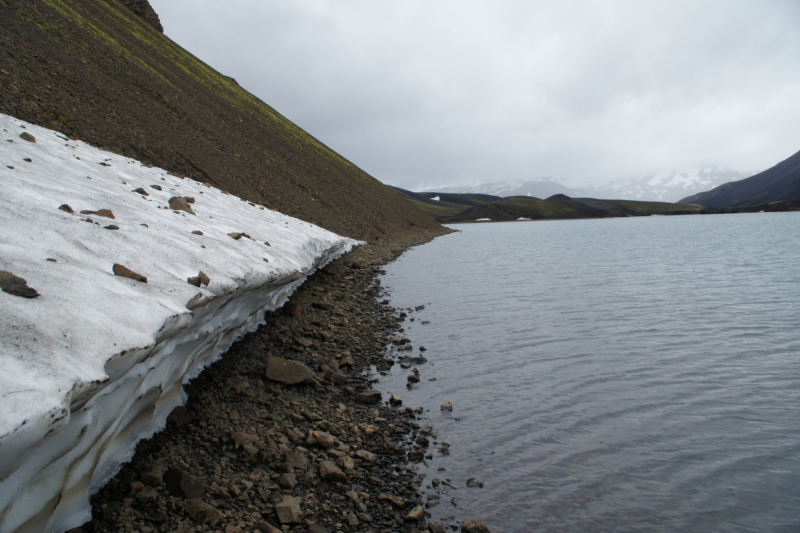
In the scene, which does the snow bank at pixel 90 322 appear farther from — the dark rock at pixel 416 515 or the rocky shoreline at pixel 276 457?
the dark rock at pixel 416 515

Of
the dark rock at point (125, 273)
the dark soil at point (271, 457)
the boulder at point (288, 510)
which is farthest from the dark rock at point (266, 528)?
the dark rock at point (125, 273)

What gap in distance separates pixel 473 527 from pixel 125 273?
17.7 feet

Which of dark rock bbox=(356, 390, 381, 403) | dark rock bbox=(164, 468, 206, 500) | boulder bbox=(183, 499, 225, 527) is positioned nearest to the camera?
boulder bbox=(183, 499, 225, 527)

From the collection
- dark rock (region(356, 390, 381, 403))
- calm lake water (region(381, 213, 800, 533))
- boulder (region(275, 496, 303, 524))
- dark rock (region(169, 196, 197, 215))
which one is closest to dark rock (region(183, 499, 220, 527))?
boulder (region(275, 496, 303, 524))

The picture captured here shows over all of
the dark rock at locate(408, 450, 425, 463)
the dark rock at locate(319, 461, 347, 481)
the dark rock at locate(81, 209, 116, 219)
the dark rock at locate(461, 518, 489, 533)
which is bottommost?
the dark rock at locate(461, 518, 489, 533)

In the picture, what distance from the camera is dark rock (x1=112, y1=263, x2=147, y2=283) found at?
17.4ft

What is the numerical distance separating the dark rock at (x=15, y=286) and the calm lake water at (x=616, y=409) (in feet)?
16.9

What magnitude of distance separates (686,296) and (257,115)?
62068mm

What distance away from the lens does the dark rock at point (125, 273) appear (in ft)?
17.4

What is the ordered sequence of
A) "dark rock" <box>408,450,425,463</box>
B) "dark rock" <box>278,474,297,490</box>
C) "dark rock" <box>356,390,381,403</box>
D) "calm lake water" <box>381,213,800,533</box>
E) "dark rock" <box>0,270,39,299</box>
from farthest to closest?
1. "dark rock" <box>356,390,381,403</box>
2. "dark rock" <box>408,450,425,463</box>
3. "calm lake water" <box>381,213,800,533</box>
4. "dark rock" <box>278,474,297,490</box>
5. "dark rock" <box>0,270,39,299</box>

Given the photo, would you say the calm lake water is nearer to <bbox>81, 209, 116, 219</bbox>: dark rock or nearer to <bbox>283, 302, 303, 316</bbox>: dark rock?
<bbox>283, 302, 303, 316</bbox>: dark rock

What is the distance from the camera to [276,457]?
5988 millimetres

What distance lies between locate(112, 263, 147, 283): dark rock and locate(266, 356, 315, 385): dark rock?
Answer: 3560 millimetres

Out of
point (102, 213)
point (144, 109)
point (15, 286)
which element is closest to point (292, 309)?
point (102, 213)
